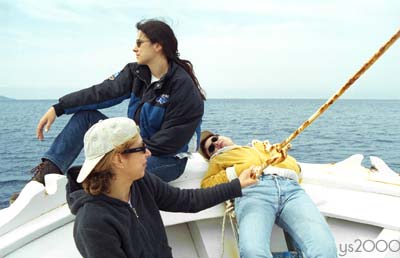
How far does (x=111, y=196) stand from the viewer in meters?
1.86

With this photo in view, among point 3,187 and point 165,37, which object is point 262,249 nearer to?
point 165,37

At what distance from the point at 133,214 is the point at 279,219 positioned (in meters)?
1.05

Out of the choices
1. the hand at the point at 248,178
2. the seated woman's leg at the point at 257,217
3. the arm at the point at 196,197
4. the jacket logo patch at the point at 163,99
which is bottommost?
the seated woman's leg at the point at 257,217

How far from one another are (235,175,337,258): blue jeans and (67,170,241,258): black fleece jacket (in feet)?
1.00

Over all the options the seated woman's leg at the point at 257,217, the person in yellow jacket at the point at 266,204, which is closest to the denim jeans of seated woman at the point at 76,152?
the person in yellow jacket at the point at 266,204

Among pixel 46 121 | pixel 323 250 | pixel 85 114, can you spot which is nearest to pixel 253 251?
pixel 323 250

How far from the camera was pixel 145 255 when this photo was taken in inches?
75.5

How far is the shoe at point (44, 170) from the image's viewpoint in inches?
110

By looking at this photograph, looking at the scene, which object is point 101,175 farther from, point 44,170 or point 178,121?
point 44,170

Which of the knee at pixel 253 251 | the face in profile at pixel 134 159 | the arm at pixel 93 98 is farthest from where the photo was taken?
the arm at pixel 93 98

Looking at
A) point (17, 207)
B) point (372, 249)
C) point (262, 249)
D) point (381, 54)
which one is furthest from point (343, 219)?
point (17, 207)

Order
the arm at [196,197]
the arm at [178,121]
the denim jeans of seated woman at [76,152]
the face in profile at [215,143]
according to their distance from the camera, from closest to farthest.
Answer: the arm at [196,197], the arm at [178,121], the denim jeans of seated woman at [76,152], the face in profile at [215,143]

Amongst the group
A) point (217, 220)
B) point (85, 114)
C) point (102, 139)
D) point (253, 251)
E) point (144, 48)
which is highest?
point (144, 48)

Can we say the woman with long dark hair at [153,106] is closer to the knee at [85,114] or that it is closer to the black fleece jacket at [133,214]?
the knee at [85,114]
